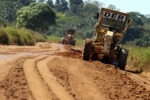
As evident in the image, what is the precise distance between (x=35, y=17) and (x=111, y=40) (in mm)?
59347

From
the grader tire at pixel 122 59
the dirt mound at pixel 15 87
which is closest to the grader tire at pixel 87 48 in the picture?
the grader tire at pixel 122 59

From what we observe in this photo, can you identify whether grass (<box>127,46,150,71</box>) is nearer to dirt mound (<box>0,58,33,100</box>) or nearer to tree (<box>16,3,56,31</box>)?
dirt mound (<box>0,58,33,100</box>)

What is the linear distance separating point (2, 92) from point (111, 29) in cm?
1259

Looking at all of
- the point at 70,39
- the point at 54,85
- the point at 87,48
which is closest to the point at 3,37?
the point at 87,48

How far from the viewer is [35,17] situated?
7656 centimetres

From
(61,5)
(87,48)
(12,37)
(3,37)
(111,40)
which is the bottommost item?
(12,37)

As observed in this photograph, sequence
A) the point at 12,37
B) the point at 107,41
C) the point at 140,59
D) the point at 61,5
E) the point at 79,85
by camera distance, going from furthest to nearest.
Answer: the point at 61,5 → the point at 12,37 → the point at 140,59 → the point at 107,41 → the point at 79,85

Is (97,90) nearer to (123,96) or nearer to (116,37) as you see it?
(123,96)

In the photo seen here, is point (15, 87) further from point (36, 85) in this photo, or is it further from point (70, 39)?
point (70, 39)

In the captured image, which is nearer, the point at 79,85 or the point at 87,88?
the point at 87,88

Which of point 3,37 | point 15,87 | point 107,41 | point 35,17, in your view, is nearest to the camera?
point 15,87

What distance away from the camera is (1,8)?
360ft

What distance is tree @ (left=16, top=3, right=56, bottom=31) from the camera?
76019 millimetres

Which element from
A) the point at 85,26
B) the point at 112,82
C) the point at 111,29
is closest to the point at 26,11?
the point at 85,26
